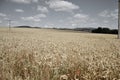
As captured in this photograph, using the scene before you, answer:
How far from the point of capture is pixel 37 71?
14.6 ft

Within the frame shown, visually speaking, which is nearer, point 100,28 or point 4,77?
point 4,77

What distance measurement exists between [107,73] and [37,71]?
5.73ft

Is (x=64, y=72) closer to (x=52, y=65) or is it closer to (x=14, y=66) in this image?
(x=52, y=65)

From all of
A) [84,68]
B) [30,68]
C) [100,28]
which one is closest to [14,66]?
[30,68]

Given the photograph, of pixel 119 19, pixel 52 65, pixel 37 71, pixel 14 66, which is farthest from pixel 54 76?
pixel 119 19

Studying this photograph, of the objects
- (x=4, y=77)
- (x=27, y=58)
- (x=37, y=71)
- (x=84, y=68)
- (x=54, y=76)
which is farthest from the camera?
(x=27, y=58)

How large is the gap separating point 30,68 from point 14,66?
0.59 m

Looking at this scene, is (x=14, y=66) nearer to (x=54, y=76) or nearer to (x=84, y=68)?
(x=54, y=76)

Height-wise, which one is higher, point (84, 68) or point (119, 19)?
point (119, 19)

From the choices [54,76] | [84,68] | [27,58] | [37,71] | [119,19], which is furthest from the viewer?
[119,19]

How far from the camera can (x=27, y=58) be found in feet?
20.3

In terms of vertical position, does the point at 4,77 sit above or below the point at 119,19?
below

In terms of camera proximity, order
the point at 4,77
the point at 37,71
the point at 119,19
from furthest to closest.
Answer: the point at 119,19
the point at 37,71
the point at 4,77

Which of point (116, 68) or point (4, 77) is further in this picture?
point (116, 68)
